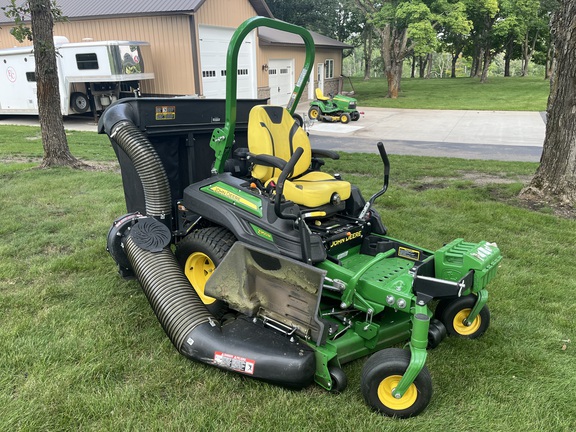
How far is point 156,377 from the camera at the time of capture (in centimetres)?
270

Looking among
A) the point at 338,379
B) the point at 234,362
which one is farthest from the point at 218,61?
the point at 338,379

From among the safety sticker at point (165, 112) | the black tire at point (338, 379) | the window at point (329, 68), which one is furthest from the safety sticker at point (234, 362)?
the window at point (329, 68)

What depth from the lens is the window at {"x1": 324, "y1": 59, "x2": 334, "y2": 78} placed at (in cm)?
2590

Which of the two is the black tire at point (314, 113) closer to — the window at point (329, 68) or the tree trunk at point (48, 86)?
the tree trunk at point (48, 86)

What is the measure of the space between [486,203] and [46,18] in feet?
23.3

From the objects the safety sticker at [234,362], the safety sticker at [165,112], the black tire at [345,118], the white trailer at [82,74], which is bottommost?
the safety sticker at [234,362]

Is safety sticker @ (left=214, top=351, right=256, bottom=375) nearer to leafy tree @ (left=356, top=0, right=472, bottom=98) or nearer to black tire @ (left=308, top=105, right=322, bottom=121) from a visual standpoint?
black tire @ (left=308, top=105, right=322, bottom=121)

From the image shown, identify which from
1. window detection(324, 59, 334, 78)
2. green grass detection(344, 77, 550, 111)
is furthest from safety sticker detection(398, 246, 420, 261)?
window detection(324, 59, 334, 78)

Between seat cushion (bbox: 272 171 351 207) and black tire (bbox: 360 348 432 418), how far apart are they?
49.3 inches

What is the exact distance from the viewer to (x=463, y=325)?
313 centimetres

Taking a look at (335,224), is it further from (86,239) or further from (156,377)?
(86,239)

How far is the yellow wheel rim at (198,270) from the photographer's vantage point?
3.58 m

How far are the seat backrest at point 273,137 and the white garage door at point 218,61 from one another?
12.3 meters

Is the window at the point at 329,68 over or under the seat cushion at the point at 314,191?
over
